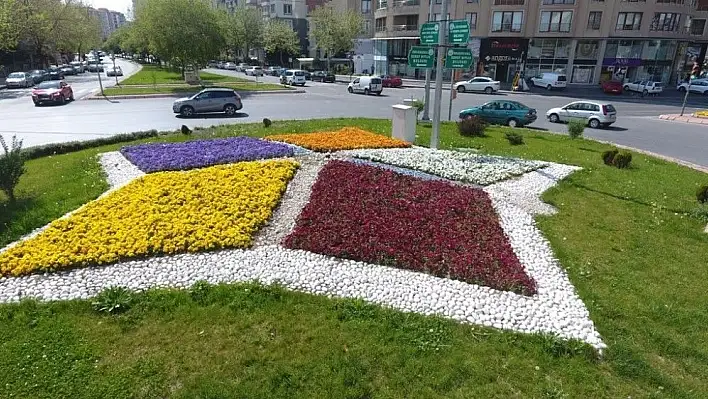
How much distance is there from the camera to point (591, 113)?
23.9 m

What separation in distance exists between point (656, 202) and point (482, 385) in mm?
8163

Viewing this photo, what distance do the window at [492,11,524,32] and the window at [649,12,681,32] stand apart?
13.9 meters

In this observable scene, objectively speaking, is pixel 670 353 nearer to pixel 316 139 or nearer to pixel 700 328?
pixel 700 328

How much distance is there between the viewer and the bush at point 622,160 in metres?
13.1

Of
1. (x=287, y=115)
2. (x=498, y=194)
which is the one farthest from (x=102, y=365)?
(x=287, y=115)

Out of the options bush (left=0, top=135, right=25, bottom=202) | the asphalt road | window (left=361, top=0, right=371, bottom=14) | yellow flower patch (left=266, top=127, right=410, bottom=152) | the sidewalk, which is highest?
window (left=361, top=0, right=371, bottom=14)

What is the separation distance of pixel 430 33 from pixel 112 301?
11.6 metres

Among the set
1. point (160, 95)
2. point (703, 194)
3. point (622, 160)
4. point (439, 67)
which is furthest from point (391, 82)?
point (703, 194)

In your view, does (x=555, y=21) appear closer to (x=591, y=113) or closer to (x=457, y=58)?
(x=591, y=113)

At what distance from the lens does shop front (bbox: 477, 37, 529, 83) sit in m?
51.6

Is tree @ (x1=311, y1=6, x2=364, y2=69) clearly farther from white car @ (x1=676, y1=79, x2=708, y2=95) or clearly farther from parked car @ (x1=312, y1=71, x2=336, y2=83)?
white car @ (x1=676, y1=79, x2=708, y2=95)

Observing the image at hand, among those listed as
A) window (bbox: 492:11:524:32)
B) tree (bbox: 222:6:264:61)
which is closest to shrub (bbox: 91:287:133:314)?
window (bbox: 492:11:524:32)

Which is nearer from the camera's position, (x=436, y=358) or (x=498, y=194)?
(x=436, y=358)

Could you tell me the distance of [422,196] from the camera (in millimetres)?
9039
